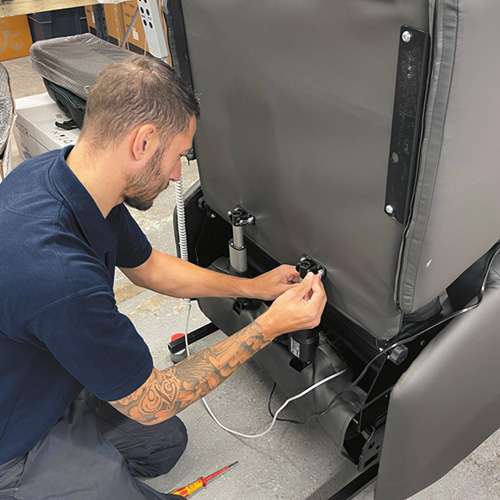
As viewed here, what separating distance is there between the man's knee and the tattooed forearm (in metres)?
0.29

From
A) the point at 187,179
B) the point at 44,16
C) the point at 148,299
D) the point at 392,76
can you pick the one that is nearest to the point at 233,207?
the point at 392,76

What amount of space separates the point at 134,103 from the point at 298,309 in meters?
0.44

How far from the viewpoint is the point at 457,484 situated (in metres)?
1.35

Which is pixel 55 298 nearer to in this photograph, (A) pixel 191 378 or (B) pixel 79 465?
(A) pixel 191 378

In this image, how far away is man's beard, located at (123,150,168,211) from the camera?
971 millimetres

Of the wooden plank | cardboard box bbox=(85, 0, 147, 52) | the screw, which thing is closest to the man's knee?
the screw

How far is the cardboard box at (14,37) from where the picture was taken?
3.97 m

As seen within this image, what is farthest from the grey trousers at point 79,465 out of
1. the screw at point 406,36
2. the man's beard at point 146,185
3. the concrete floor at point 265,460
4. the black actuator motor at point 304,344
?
the screw at point 406,36

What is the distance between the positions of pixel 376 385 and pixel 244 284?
350 mm

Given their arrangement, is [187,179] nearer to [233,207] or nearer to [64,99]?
[64,99]

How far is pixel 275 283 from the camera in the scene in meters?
1.21

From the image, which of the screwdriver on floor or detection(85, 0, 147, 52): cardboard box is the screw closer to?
the screwdriver on floor

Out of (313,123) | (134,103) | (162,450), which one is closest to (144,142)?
(134,103)

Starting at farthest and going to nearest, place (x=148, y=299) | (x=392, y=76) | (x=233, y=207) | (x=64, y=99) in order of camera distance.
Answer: (x=64, y=99) → (x=148, y=299) → (x=233, y=207) → (x=392, y=76)
